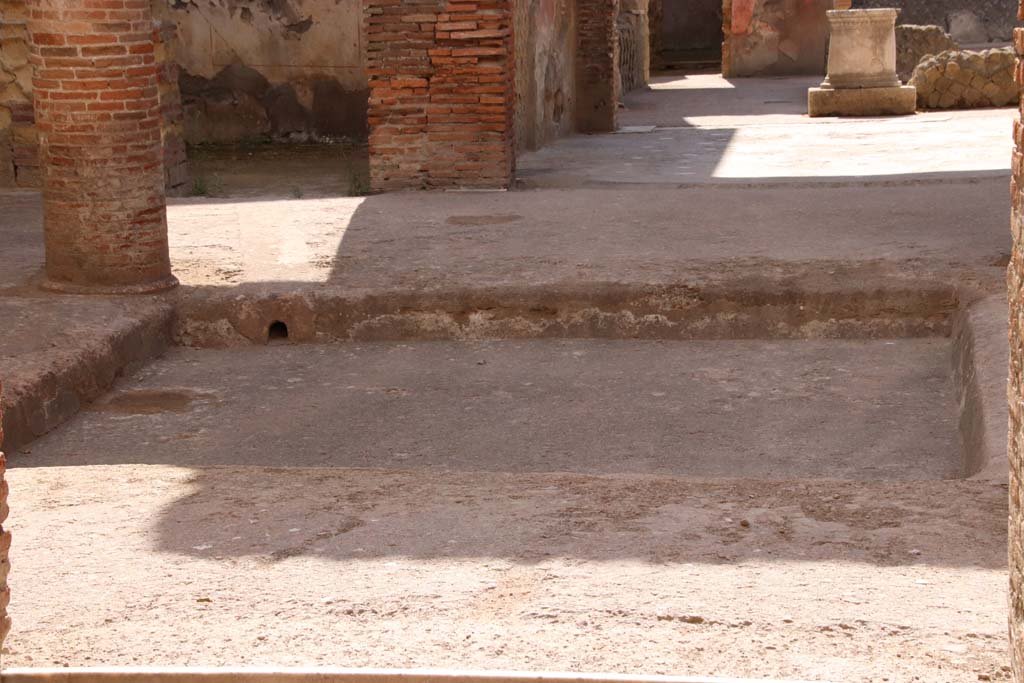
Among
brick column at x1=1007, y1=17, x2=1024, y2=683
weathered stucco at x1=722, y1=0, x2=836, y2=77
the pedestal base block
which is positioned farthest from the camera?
weathered stucco at x1=722, y1=0, x2=836, y2=77

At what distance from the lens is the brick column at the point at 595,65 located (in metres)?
13.2

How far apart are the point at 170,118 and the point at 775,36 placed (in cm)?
1221

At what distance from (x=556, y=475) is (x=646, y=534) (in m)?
0.73

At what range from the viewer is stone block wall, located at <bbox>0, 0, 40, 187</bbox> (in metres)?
9.87

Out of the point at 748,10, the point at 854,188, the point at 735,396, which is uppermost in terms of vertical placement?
the point at 748,10

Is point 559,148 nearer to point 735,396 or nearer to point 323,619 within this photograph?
point 735,396

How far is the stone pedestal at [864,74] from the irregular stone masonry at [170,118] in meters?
6.85

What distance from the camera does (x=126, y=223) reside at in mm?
6469

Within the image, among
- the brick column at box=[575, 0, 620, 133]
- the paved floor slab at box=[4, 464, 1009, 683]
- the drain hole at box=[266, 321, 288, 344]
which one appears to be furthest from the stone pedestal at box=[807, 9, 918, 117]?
the paved floor slab at box=[4, 464, 1009, 683]

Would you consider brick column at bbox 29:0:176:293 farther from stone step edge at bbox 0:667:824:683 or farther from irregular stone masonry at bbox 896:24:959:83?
irregular stone masonry at bbox 896:24:959:83

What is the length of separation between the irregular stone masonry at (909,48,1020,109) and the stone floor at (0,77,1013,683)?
4.45m

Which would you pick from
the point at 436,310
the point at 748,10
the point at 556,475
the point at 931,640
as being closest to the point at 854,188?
the point at 436,310

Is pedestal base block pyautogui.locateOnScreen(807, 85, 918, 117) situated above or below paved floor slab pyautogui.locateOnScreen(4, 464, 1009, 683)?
above

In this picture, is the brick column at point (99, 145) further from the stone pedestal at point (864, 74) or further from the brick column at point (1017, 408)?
the stone pedestal at point (864, 74)
